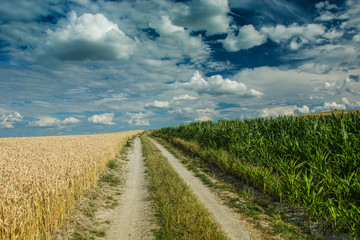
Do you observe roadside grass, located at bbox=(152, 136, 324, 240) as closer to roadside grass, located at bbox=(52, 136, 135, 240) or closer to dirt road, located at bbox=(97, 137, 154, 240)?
dirt road, located at bbox=(97, 137, 154, 240)

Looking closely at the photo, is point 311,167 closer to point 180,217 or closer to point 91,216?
point 180,217

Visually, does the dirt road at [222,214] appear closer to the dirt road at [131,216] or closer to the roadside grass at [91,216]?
the dirt road at [131,216]

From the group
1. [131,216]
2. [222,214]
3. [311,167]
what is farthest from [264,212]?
[131,216]

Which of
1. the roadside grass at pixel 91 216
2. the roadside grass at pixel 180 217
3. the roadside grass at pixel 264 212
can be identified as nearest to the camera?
the roadside grass at pixel 180 217

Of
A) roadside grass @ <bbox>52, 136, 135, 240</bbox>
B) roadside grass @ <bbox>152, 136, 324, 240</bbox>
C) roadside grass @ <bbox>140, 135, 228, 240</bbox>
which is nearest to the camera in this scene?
roadside grass @ <bbox>140, 135, 228, 240</bbox>

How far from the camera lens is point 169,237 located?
14.7ft

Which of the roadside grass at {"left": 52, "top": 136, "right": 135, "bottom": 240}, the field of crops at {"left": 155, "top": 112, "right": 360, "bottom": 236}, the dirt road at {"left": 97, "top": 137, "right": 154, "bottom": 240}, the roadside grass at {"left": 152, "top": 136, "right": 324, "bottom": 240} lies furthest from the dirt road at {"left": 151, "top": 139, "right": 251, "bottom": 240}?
the roadside grass at {"left": 52, "top": 136, "right": 135, "bottom": 240}

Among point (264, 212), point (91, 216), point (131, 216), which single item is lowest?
point (264, 212)

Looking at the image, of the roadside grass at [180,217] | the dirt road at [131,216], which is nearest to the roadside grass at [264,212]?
the roadside grass at [180,217]

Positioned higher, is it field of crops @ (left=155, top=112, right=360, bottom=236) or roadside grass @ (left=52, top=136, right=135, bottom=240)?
field of crops @ (left=155, top=112, right=360, bottom=236)

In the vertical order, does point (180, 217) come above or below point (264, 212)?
above

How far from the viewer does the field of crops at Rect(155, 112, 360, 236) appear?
481cm

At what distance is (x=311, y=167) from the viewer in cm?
641

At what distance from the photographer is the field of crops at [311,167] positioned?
15.8ft
